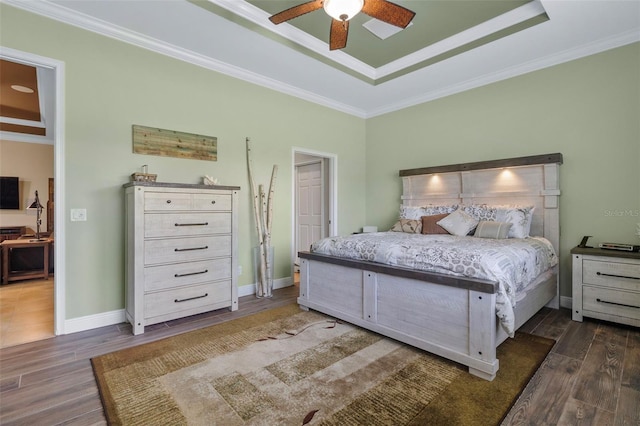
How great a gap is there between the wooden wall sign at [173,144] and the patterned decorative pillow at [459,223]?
287cm

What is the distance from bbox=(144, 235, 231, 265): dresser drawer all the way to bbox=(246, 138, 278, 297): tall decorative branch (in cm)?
70

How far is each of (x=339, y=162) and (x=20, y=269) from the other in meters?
5.35

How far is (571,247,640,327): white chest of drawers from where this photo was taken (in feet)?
8.83

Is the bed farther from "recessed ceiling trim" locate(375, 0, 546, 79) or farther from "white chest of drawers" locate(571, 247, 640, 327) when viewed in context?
"recessed ceiling trim" locate(375, 0, 546, 79)

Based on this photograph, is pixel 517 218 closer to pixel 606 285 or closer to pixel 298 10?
pixel 606 285

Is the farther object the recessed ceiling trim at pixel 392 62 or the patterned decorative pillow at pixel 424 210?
the patterned decorative pillow at pixel 424 210

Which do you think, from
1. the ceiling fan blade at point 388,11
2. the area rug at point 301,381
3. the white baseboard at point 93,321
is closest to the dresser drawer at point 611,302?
the area rug at point 301,381

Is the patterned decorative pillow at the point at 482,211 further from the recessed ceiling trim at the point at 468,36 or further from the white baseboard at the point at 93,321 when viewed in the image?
the white baseboard at the point at 93,321

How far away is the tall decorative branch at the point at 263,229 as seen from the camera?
12.7 feet

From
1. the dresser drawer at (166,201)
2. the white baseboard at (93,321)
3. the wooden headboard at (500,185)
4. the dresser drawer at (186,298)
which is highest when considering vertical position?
the wooden headboard at (500,185)

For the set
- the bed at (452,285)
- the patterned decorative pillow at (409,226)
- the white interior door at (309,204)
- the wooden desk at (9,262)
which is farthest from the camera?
the white interior door at (309,204)

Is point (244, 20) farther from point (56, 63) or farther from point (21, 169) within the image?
point (21, 169)

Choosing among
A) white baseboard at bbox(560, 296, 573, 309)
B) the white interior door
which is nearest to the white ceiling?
the white interior door

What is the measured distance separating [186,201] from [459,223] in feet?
9.89
